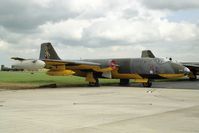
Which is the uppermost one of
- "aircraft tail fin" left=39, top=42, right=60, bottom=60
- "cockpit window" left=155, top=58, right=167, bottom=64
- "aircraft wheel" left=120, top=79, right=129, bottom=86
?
"aircraft tail fin" left=39, top=42, right=60, bottom=60

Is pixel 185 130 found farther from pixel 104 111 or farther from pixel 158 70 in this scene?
pixel 158 70

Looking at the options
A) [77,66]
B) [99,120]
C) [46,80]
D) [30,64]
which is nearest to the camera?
[99,120]

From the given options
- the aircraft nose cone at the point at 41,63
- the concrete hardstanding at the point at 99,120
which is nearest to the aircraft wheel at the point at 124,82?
the aircraft nose cone at the point at 41,63

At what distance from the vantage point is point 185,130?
30.9ft

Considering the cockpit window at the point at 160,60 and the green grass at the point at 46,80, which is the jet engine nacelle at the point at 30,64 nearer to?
the green grass at the point at 46,80

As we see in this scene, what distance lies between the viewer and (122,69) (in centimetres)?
3284

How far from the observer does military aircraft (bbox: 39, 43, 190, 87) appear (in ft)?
99.1

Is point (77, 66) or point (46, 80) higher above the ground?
point (77, 66)

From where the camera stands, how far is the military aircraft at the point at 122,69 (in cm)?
3020

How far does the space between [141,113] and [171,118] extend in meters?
1.49

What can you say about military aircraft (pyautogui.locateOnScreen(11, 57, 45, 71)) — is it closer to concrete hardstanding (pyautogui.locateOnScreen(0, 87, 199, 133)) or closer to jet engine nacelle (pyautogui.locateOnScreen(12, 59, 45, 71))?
jet engine nacelle (pyautogui.locateOnScreen(12, 59, 45, 71))

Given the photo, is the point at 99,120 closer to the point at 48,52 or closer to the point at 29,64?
the point at 29,64

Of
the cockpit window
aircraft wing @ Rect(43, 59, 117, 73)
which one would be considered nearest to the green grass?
aircraft wing @ Rect(43, 59, 117, 73)

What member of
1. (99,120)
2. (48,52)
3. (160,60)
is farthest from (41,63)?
(99,120)
